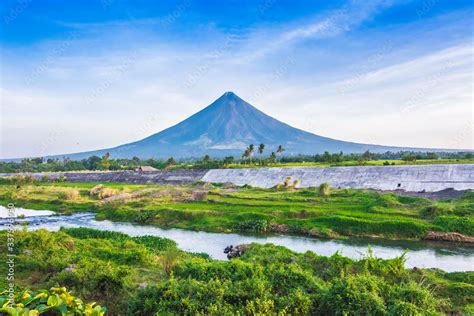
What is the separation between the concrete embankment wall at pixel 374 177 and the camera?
94.2ft

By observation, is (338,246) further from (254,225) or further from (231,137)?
(231,137)

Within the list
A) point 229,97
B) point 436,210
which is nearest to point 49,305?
point 436,210

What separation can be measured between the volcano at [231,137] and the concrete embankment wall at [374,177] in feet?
376

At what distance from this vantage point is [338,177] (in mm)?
36344

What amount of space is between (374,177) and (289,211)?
51.0 ft

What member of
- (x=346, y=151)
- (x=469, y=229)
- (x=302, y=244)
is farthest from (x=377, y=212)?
(x=346, y=151)

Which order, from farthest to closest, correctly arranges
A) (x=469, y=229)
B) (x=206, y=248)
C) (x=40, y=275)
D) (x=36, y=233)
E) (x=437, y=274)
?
(x=469, y=229) → (x=206, y=248) → (x=36, y=233) → (x=437, y=274) → (x=40, y=275)

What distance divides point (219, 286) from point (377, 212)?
18.5 meters

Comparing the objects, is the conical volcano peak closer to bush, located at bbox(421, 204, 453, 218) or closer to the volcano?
the volcano

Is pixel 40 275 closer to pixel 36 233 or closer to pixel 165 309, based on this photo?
pixel 36 233

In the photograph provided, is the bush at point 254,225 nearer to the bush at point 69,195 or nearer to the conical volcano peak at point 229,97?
the bush at point 69,195

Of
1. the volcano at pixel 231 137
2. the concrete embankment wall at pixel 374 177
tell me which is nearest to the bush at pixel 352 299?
the concrete embankment wall at pixel 374 177

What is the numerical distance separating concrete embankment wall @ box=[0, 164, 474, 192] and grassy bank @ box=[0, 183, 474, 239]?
14.9ft

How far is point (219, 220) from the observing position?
21.4 metres
